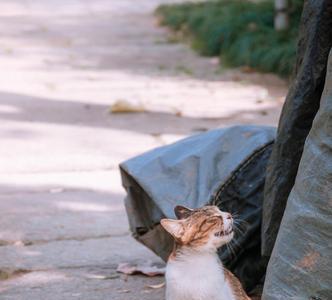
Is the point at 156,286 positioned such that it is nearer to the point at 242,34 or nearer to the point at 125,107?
the point at 125,107

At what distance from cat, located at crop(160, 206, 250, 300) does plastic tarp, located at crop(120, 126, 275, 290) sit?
59 centimetres

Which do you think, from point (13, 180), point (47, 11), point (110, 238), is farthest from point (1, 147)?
point (47, 11)

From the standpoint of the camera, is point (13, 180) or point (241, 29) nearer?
point (13, 180)

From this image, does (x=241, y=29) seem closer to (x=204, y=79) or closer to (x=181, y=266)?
(x=204, y=79)

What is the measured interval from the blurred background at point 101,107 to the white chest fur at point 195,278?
0.99 metres

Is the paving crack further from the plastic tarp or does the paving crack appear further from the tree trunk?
the tree trunk

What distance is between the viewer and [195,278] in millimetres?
3182

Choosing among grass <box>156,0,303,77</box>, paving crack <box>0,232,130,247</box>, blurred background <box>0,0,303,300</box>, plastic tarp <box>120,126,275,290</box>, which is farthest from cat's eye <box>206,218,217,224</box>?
grass <box>156,0,303,77</box>

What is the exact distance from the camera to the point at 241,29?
1200 centimetres

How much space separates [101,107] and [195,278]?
591 centimetres

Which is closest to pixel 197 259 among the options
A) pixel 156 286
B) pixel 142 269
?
pixel 156 286

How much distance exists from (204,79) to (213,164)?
22.7 feet

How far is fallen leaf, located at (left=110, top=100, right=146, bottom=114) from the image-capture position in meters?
8.70

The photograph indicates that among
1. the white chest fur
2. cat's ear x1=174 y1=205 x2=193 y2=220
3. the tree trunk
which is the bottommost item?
the tree trunk
